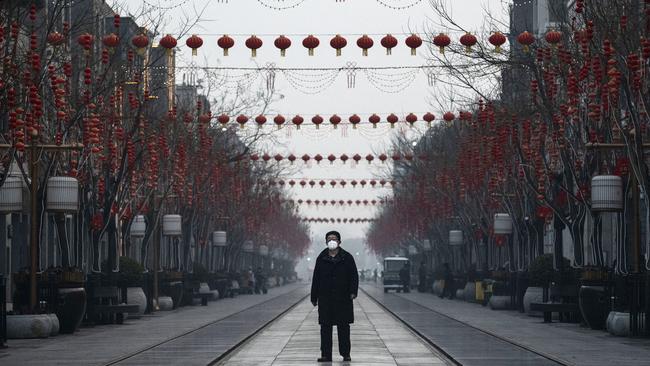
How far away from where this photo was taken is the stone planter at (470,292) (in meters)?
72.4

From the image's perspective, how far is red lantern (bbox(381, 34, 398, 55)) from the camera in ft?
111

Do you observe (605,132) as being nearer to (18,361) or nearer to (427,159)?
(18,361)

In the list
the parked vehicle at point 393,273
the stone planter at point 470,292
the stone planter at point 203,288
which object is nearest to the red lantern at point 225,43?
the stone planter at point 203,288

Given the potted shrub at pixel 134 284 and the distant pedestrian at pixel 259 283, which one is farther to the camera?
the distant pedestrian at pixel 259 283

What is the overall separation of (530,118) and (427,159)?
95.9 feet

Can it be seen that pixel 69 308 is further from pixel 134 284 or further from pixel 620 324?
pixel 620 324

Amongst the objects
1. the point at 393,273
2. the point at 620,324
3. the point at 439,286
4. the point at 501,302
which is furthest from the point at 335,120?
the point at 393,273

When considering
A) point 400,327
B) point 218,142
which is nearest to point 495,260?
point 218,142

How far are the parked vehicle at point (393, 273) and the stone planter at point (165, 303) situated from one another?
195 feet

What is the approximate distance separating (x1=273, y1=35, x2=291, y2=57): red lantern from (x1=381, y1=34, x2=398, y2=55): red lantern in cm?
215

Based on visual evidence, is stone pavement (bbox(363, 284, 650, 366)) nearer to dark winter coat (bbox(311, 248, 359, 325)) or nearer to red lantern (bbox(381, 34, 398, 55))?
dark winter coat (bbox(311, 248, 359, 325))

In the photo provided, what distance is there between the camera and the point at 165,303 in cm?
5741

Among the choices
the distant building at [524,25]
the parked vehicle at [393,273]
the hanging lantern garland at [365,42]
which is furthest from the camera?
the parked vehicle at [393,273]

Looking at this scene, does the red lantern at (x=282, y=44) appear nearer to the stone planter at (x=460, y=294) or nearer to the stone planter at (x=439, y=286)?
the stone planter at (x=460, y=294)
